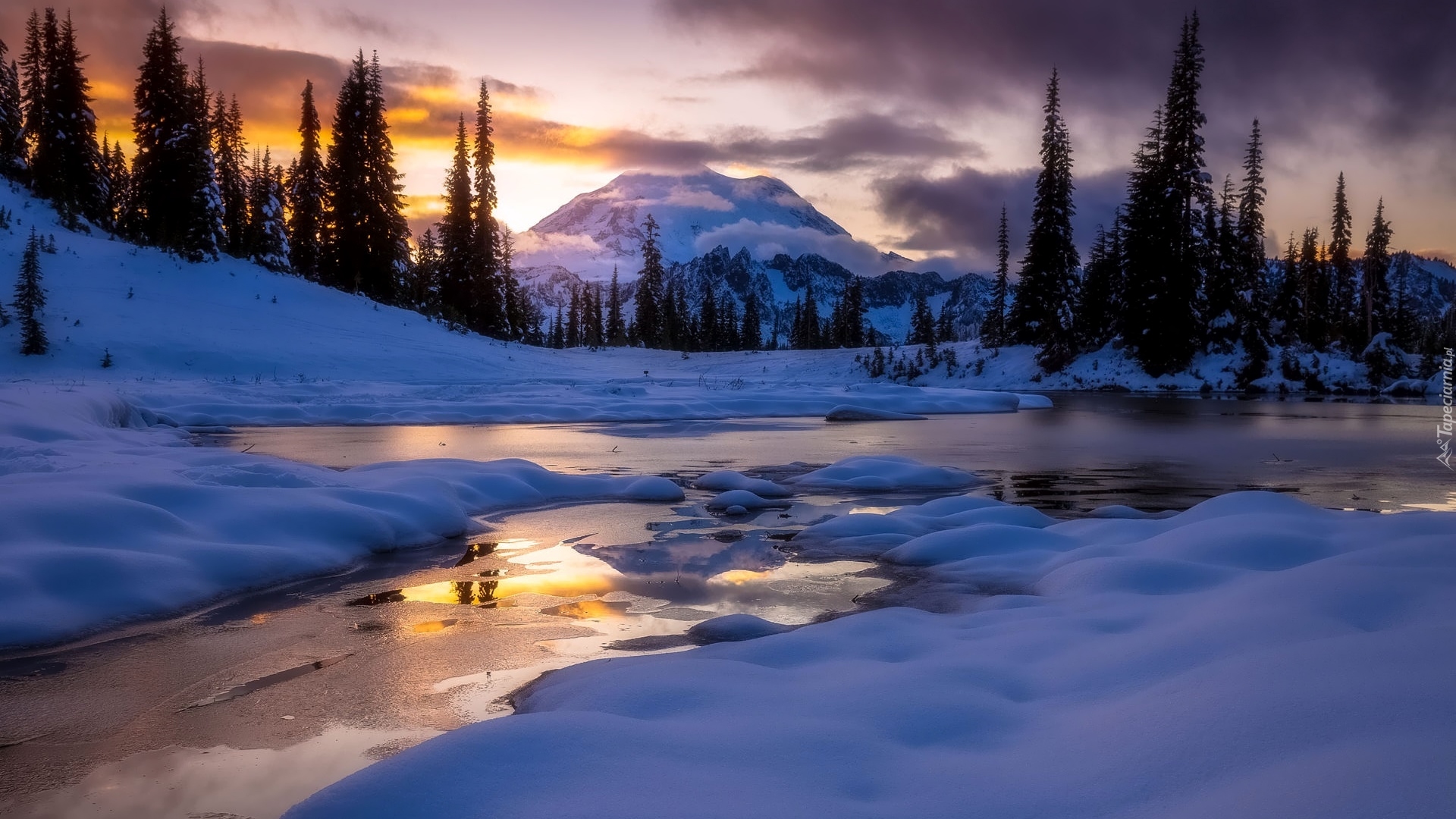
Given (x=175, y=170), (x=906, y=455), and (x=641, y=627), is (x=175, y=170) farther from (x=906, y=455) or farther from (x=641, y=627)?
(x=641, y=627)

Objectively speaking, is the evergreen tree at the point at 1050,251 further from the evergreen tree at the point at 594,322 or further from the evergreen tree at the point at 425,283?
the evergreen tree at the point at 594,322

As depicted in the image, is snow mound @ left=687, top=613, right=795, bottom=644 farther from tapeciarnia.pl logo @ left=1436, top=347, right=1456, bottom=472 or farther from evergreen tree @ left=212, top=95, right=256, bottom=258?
evergreen tree @ left=212, top=95, right=256, bottom=258

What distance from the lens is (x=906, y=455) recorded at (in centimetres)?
1216

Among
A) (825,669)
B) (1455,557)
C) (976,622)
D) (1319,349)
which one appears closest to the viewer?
(825,669)

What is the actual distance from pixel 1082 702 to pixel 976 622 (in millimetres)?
1294

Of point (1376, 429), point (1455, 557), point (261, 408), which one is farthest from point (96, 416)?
point (1376, 429)

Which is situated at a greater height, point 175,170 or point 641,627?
point 175,170

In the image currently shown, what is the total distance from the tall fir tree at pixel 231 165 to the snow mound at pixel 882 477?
134ft

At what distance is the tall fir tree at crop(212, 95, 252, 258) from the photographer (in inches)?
1742

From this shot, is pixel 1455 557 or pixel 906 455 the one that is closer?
pixel 1455 557

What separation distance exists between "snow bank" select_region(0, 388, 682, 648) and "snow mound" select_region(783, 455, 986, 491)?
1.91 m

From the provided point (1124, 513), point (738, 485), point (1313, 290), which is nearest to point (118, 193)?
point (738, 485)

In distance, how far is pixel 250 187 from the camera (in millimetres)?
50250

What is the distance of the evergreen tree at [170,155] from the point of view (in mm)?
Answer: 30766
